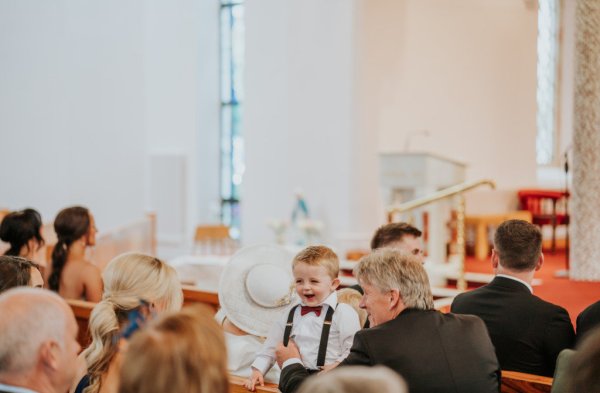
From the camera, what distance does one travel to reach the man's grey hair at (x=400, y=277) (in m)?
2.77

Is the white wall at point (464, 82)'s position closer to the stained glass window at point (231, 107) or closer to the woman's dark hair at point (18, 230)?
the stained glass window at point (231, 107)

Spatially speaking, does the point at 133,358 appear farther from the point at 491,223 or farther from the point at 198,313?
the point at 491,223

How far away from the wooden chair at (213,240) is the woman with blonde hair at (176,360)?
11.7 m

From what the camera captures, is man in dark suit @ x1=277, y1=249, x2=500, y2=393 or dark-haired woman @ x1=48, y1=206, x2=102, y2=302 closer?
man in dark suit @ x1=277, y1=249, x2=500, y2=393

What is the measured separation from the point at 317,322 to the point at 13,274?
3.97 ft

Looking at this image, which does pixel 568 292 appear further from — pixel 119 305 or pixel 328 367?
pixel 119 305

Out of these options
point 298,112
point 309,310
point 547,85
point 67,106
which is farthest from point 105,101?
point 309,310

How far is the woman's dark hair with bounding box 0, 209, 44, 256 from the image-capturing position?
4672mm

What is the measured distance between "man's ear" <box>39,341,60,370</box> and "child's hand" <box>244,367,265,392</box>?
4.24ft

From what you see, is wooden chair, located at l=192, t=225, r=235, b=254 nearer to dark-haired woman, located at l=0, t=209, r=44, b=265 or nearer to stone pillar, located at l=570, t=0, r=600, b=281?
stone pillar, located at l=570, t=0, r=600, b=281

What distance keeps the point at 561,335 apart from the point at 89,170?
11586mm

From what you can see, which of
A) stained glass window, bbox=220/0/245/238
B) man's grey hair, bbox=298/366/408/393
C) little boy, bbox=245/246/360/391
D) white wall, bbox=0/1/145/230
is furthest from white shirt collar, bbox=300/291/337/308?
stained glass window, bbox=220/0/245/238

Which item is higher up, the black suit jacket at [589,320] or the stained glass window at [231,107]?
the stained glass window at [231,107]

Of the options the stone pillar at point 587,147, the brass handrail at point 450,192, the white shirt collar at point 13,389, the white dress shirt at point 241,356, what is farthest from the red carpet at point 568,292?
the white shirt collar at point 13,389
